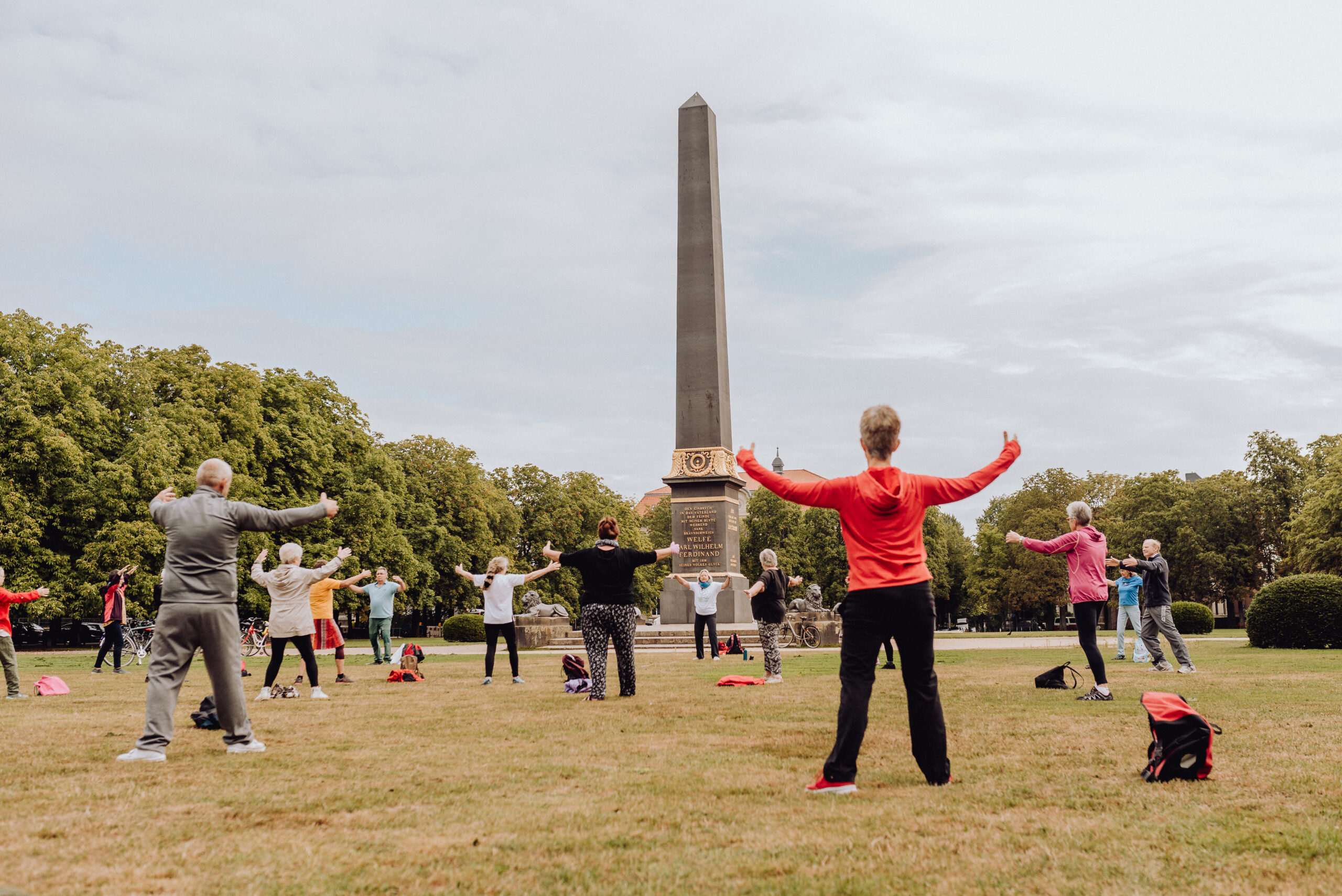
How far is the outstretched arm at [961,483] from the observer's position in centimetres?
598

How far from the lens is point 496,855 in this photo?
4.31 m

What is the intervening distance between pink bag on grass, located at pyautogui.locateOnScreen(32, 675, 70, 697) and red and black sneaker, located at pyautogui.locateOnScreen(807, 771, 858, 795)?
11.3 m

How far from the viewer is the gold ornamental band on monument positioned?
27984mm

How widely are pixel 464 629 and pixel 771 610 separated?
79.3 feet

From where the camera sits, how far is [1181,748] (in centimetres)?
591

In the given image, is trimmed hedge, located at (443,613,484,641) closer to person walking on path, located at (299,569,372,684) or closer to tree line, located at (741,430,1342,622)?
person walking on path, located at (299,569,372,684)

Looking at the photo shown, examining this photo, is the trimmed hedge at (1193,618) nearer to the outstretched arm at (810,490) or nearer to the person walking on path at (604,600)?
the person walking on path at (604,600)

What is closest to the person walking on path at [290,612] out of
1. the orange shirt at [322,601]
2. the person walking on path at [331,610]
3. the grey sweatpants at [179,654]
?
the person walking on path at [331,610]

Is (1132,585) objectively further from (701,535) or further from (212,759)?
(212,759)

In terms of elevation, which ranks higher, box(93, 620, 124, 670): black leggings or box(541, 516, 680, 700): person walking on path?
box(541, 516, 680, 700): person walking on path

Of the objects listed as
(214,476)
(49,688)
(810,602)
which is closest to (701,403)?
(810,602)

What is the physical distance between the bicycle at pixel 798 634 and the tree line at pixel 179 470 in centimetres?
1775

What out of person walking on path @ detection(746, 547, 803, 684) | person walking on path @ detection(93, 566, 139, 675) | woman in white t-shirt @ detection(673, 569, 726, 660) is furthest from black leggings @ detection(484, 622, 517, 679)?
person walking on path @ detection(93, 566, 139, 675)

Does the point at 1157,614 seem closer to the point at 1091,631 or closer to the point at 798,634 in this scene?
the point at 1091,631
